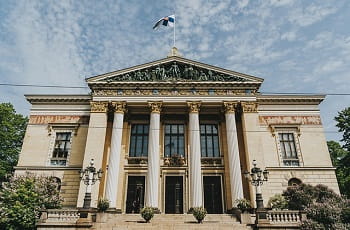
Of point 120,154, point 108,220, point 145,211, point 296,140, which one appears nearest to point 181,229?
point 145,211

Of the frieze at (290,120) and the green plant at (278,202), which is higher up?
the frieze at (290,120)

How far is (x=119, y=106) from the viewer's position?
79.2 feet

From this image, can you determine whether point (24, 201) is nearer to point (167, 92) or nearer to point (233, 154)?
point (167, 92)

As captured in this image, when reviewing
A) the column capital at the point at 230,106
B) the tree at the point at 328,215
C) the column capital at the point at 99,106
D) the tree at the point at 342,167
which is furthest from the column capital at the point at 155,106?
the tree at the point at 342,167

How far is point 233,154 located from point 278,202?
4832 millimetres

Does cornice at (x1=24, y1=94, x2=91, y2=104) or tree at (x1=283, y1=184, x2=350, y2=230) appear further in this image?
cornice at (x1=24, y1=94, x2=91, y2=104)

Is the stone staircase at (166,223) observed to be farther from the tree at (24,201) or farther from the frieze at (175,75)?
the frieze at (175,75)

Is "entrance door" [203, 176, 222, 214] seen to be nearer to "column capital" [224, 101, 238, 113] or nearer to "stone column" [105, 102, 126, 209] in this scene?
"column capital" [224, 101, 238, 113]

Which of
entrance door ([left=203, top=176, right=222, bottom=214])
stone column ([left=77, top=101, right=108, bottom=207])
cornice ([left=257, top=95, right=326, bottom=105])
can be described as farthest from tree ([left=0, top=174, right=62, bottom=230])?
cornice ([left=257, top=95, right=326, bottom=105])

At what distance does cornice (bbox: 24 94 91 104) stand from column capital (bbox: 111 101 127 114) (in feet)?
12.8

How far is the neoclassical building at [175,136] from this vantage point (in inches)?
901

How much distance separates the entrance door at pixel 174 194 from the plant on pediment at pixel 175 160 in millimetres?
1203

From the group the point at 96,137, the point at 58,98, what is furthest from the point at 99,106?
the point at 58,98

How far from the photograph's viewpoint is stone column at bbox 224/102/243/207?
2111cm
